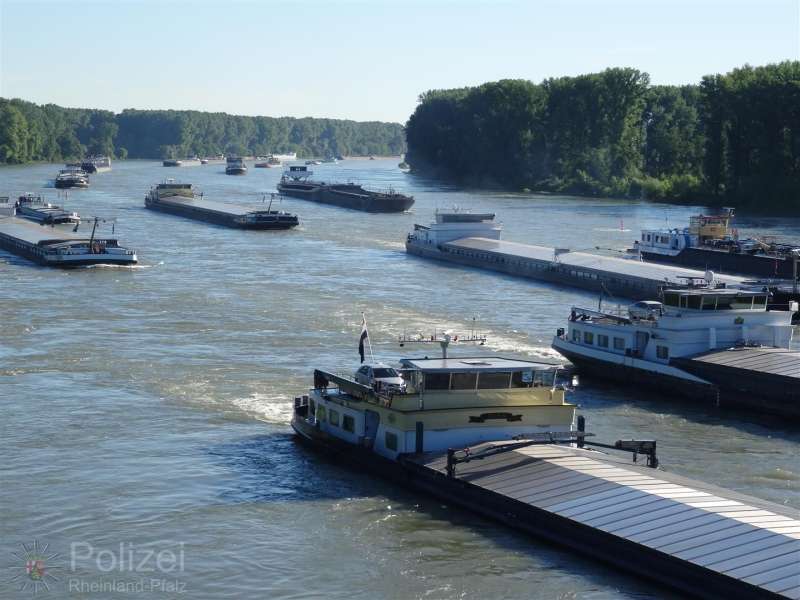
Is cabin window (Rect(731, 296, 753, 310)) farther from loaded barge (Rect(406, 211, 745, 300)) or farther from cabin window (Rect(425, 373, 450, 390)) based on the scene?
A: cabin window (Rect(425, 373, 450, 390))

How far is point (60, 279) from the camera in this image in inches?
3438

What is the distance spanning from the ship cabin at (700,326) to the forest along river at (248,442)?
239 centimetres

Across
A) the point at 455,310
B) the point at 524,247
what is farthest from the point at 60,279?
the point at 524,247

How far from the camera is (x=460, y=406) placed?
123 feet

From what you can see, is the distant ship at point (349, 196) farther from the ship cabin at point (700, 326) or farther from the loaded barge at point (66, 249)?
the ship cabin at point (700, 326)

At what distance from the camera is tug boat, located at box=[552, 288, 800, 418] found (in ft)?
160

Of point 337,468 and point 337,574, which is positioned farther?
point 337,468

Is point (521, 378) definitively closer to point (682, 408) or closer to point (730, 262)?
point (682, 408)

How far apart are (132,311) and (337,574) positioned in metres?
42.3

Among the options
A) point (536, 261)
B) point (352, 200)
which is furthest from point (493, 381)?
point (352, 200)

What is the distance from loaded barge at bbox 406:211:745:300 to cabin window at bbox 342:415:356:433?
105 ft

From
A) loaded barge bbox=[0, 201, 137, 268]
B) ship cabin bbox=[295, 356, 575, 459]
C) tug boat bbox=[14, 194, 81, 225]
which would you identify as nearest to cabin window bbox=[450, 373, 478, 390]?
ship cabin bbox=[295, 356, 575, 459]

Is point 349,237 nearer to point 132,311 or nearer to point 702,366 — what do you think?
point 132,311

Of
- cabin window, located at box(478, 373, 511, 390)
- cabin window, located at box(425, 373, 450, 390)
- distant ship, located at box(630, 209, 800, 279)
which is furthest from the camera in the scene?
distant ship, located at box(630, 209, 800, 279)
